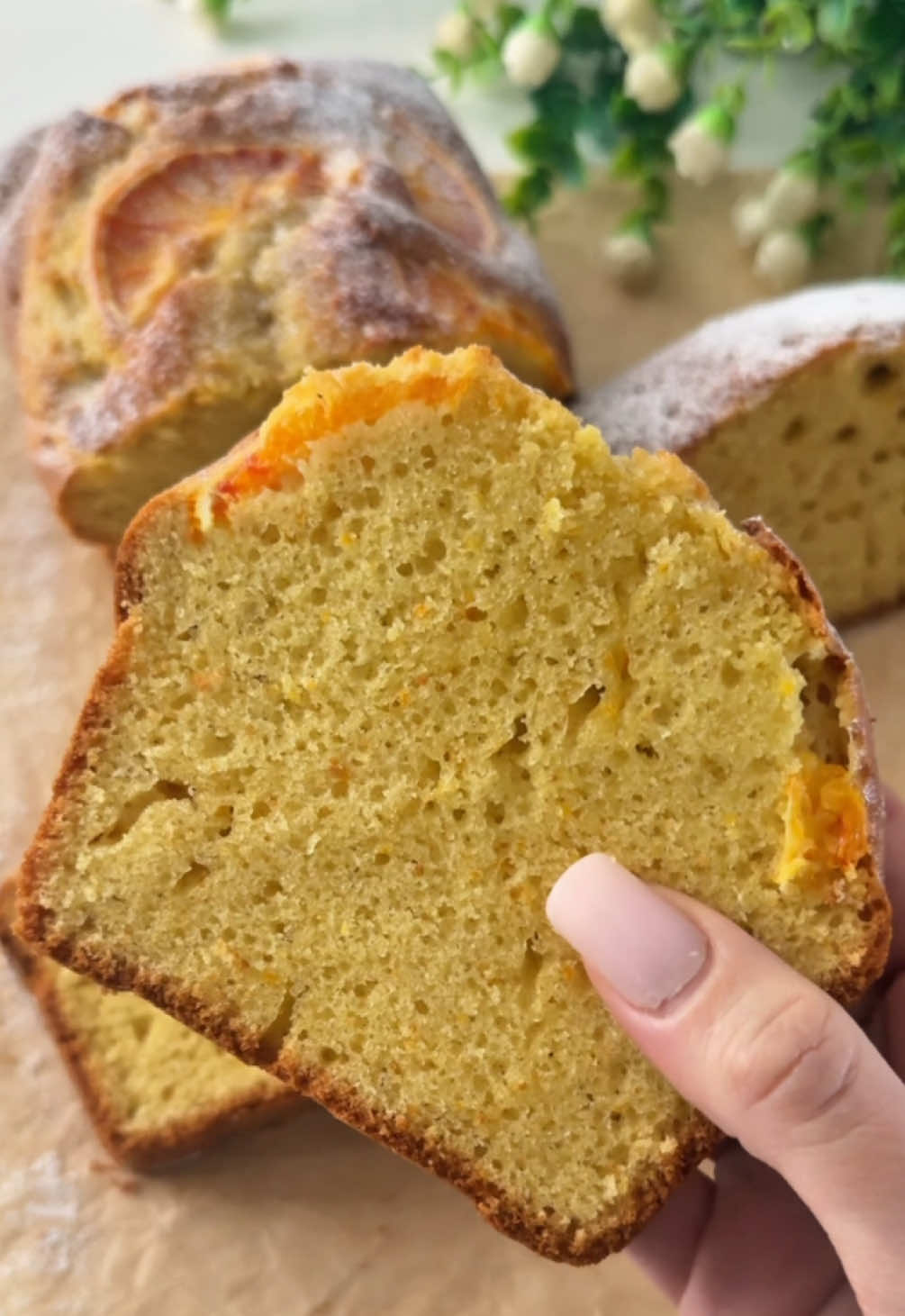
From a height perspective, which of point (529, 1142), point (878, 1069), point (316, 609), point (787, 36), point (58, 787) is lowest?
point (529, 1142)

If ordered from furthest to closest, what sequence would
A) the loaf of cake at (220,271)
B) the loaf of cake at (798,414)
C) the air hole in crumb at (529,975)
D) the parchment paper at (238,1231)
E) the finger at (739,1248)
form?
1. the loaf of cake at (798,414)
2. the loaf of cake at (220,271)
3. the parchment paper at (238,1231)
4. the finger at (739,1248)
5. the air hole in crumb at (529,975)

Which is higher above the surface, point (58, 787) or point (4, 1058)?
point (58, 787)

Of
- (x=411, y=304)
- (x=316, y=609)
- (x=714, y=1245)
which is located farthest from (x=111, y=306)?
(x=714, y=1245)

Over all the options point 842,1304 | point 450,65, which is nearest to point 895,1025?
point 842,1304

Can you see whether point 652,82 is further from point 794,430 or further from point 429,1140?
point 429,1140

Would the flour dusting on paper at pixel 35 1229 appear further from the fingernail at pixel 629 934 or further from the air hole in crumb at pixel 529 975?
the fingernail at pixel 629 934

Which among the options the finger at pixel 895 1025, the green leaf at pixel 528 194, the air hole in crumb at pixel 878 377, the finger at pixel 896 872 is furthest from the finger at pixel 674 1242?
the green leaf at pixel 528 194

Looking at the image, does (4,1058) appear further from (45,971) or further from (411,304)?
(411,304)
